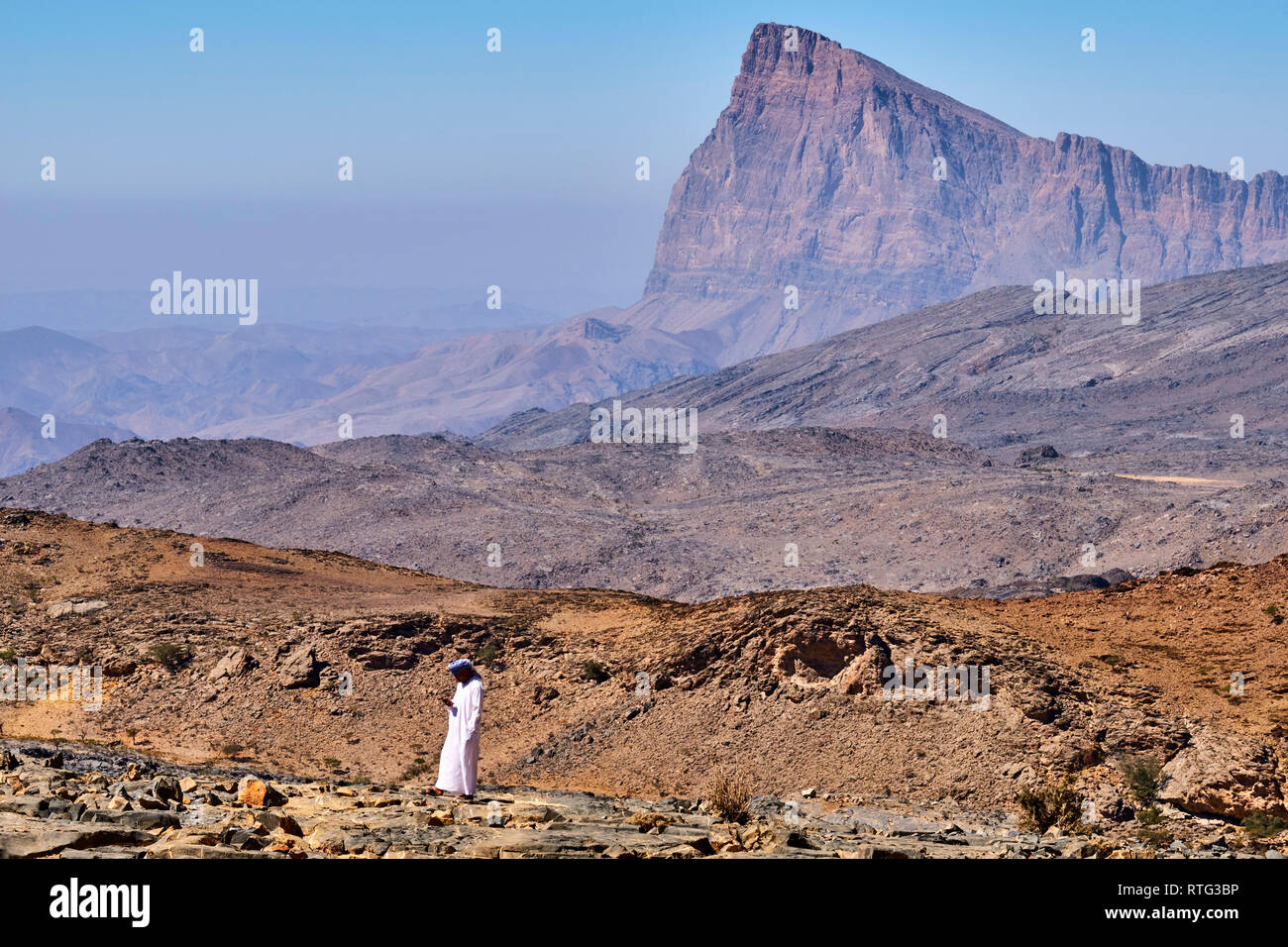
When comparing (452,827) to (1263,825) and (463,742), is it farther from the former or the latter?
(1263,825)

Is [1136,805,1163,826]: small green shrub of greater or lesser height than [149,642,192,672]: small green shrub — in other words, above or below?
below

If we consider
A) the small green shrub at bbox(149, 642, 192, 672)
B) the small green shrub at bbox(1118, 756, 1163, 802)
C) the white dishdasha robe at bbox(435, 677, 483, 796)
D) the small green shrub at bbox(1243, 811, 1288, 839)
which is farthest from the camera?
the small green shrub at bbox(149, 642, 192, 672)

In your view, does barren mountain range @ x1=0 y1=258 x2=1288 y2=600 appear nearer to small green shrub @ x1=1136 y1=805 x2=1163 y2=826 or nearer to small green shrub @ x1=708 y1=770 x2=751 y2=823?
small green shrub @ x1=1136 y1=805 x2=1163 y2=826

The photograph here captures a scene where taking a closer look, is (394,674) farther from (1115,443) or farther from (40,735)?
(1115,443)

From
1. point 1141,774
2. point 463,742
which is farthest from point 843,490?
point 463,742

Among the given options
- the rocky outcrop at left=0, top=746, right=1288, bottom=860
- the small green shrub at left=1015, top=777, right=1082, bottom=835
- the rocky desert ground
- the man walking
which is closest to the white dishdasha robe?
the man walking
